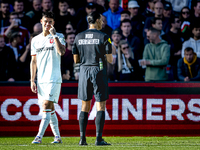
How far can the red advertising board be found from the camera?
792 cm

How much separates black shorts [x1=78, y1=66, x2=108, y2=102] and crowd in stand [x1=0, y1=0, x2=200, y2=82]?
11.5ft

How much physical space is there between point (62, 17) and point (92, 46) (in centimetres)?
519

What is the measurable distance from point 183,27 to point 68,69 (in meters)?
3.76

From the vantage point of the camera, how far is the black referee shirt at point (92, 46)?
570 cm

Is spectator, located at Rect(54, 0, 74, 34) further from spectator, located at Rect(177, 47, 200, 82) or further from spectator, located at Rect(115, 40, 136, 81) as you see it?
spectator, located at Rect(177, 47, 200, 82)

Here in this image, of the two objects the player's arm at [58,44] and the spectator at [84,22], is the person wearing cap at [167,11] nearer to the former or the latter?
the spectator at [84,22]

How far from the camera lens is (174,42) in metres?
10.4

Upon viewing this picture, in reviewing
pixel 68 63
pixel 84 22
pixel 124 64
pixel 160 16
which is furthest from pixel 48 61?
pixel 160 16

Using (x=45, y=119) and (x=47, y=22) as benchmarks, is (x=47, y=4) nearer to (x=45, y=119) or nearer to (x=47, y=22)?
(x=47, y=22)

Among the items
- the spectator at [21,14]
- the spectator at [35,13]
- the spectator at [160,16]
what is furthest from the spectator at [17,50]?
the spectator at [160,16]

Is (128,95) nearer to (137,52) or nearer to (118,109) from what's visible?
(118,109)

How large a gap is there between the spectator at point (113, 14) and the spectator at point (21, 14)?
2221mm

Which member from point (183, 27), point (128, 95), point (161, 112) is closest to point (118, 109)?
point (128, 95)

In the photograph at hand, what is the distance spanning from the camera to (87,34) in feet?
18.8
